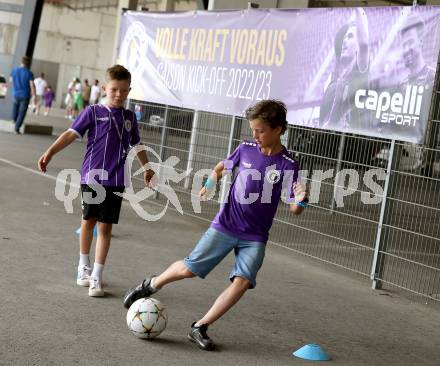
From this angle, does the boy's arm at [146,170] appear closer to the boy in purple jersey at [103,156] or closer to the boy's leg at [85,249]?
→ the boy in purple jersey at [103,156]

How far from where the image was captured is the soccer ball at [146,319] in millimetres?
5250

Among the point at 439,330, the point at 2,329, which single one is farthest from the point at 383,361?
the point at 2,329

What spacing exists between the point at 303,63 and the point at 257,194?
3906mm

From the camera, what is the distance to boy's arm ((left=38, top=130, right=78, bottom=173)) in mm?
6270

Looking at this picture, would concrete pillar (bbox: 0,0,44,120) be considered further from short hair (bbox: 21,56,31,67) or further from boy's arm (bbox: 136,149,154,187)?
boy's arm (bbox: 136,149,154,187)

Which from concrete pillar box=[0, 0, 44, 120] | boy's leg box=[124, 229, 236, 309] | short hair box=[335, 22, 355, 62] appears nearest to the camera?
boy's leg box=[124, 229, 236, 309]

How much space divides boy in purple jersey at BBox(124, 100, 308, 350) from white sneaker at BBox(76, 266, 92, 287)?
1.40 metres

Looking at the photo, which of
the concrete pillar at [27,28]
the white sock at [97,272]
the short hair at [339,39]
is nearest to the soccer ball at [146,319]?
the white sock at [97,272]

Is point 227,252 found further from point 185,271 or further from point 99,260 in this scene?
point 99,260

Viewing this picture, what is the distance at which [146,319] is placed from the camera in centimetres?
525

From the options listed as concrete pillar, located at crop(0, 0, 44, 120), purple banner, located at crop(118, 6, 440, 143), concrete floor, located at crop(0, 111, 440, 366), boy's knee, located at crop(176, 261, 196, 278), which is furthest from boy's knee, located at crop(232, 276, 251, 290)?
concrete pillar, located at crop(0, 0, 44, 120)

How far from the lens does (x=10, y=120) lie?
857 inches

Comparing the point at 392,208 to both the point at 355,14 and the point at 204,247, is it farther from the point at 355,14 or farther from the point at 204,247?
the point at 204,247

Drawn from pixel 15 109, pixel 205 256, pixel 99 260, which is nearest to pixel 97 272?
pixel 99 260
